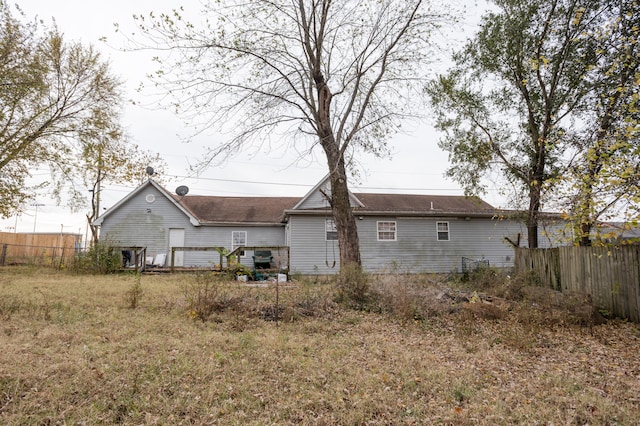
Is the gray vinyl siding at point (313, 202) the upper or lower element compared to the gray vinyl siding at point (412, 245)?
upper

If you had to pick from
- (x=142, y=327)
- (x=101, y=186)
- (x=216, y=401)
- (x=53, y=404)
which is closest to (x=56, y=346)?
(x=142, y=327)

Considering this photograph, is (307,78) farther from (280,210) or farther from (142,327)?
(280,210)

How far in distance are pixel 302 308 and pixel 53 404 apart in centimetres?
503

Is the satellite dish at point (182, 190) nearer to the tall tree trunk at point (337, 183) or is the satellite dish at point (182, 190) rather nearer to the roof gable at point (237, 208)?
the roof gable at point (237, 208)

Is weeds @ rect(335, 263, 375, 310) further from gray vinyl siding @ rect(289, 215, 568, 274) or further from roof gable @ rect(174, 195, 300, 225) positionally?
roof gable @ rect(174, 195, 300, 225)

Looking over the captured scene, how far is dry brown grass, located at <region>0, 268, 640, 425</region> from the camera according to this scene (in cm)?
375

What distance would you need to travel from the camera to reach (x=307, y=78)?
11742mm

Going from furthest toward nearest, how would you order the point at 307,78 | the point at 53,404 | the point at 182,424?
the point at 307,78, the point at 53,404, the point at 182,424

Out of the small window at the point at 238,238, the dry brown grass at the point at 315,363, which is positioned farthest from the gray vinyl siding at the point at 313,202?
the dry brown grass at the point at 315,363

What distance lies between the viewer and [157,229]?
1973 cm

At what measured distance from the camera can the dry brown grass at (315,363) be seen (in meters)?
3.75

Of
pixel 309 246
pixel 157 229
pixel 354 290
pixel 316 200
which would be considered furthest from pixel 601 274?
pixel 157 229

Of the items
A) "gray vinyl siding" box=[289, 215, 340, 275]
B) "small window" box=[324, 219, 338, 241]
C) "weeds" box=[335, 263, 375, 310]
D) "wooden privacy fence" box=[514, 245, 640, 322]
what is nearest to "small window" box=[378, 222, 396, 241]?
"small window" box=[324, 219, 338, 241]

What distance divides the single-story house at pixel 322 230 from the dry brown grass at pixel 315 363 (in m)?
8.99
